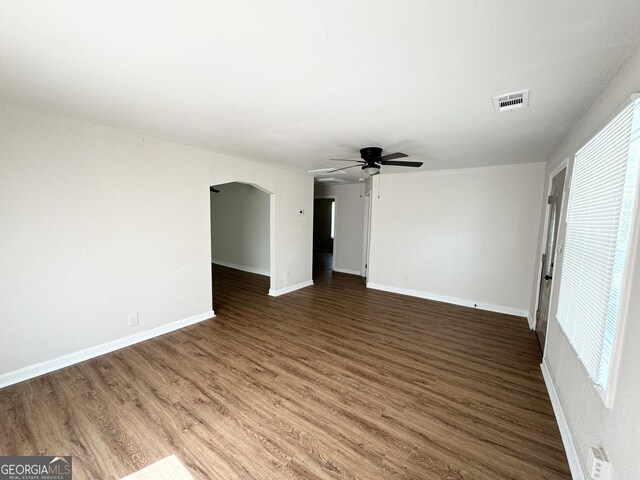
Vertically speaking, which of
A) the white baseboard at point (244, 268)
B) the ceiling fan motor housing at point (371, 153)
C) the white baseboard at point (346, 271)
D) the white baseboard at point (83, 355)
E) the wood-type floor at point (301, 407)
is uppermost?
the ceiling fan motor housing at point (371, 153)

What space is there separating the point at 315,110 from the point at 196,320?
329 centimetres

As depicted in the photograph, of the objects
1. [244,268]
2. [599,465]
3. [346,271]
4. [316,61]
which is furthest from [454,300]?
[244,268]

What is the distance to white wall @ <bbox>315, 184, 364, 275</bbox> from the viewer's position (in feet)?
22.7

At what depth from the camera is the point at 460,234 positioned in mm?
4867

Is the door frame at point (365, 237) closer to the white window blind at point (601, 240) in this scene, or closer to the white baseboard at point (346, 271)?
the white baseboard at point (346, 271)

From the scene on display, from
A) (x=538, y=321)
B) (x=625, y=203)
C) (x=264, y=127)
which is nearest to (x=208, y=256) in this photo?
(x=264, y=127)

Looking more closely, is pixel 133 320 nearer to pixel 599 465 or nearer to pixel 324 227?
pixel 599 465

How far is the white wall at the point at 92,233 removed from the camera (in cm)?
235

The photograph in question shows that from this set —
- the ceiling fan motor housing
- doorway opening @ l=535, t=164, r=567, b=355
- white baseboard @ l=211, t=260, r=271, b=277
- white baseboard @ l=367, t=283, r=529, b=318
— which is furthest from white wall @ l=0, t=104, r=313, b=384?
doorway opening @ l=535, t=164, r=567, b=355

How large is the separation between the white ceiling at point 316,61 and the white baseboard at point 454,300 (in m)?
3.00

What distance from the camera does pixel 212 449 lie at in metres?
1.78

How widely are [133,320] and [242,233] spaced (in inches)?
154

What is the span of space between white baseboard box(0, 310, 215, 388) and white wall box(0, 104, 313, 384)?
4cm

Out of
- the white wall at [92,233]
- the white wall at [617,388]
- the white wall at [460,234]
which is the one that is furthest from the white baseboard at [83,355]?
the white wall at [617,388]
